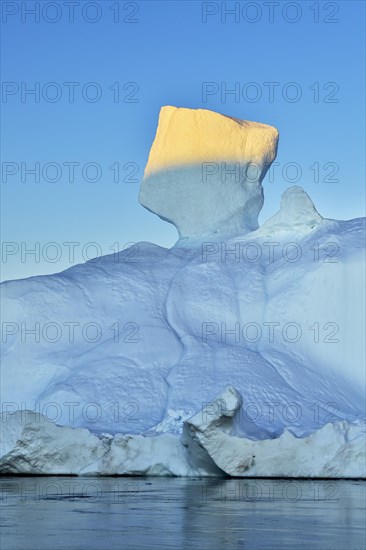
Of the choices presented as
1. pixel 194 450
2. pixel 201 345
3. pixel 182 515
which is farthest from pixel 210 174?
pixel 182 515

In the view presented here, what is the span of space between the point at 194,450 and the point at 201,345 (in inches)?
206

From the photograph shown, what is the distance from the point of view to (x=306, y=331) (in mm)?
30547

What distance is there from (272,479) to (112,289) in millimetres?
10003

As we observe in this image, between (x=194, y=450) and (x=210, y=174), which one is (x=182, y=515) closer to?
(x=194, y=450)

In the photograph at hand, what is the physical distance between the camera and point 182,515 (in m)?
14.9

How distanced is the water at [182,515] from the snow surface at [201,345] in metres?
1.70

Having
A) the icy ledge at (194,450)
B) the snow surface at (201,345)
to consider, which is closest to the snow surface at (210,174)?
the snow surface at (201,345)

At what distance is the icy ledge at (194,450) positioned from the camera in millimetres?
23203

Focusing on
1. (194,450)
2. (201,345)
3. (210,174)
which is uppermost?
(210,174)

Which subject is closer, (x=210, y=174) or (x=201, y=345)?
(x=201, y=345)

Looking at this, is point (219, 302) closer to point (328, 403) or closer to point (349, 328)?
point (349, 328)

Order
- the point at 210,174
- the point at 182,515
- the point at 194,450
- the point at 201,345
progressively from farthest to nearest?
the point at 210,174 → the point at 201,345 → the point at 194,450 → the point at 182,515

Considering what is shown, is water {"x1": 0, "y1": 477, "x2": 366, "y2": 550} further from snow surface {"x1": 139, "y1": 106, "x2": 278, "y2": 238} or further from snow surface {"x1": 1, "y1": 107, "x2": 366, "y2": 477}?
snow surface {"x1": 139, "y1": 106, "x2": 278, "y2": 238}

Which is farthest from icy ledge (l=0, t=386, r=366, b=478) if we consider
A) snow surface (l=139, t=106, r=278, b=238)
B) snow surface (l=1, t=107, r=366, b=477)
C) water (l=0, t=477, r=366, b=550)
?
Answer: snow surface (l=139, t=106, r=278, b=238)
